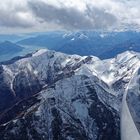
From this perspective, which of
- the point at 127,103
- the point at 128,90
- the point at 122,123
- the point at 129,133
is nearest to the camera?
the point at 129,133

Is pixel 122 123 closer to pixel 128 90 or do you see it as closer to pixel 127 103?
pixel 127 103

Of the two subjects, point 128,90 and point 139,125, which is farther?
point 128,90

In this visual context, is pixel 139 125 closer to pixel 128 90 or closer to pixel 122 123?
pixel 122 123

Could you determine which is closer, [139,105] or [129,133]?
[129,133]

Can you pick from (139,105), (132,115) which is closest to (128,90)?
(139,105)

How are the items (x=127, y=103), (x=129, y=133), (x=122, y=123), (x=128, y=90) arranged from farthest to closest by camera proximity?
(x=128, y=90)
(x=127, y=103)
(x=122, y=123)
(x=129, y=133)

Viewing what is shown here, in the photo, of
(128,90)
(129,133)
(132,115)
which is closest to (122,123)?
(132,115)

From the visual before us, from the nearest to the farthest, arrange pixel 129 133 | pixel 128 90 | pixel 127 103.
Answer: pixel 129 133 < pixel 127 103 < pixel 128 90

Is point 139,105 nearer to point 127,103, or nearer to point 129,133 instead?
point 127,103
